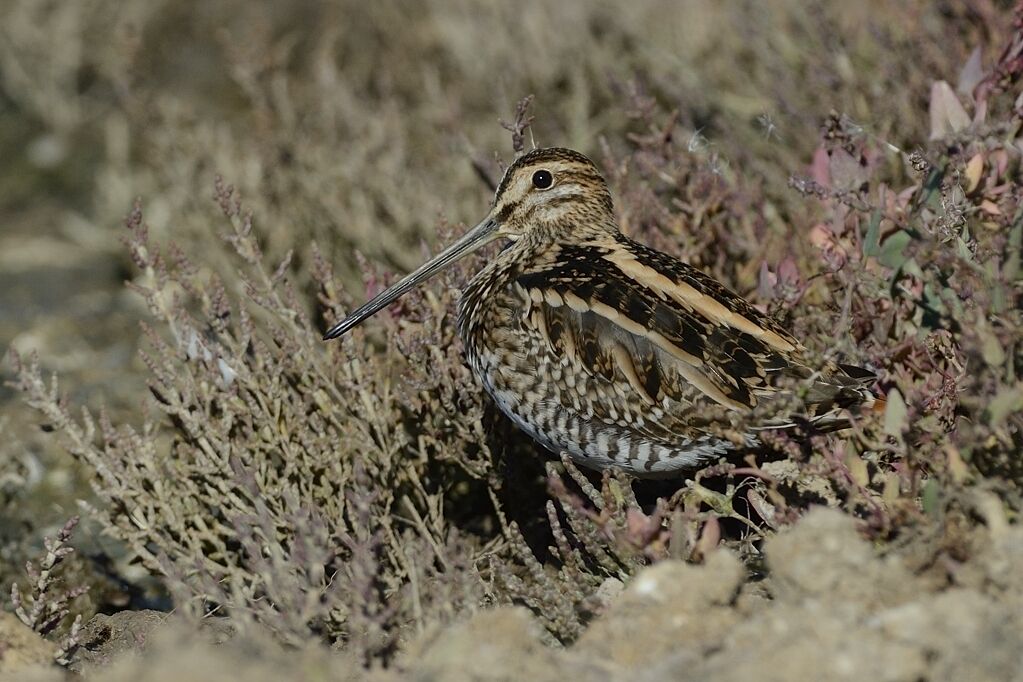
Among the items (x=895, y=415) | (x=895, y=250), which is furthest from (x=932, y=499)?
(x=895, y=250)

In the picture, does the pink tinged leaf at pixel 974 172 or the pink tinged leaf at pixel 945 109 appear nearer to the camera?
the pink tinged leaf at pixel 974 172

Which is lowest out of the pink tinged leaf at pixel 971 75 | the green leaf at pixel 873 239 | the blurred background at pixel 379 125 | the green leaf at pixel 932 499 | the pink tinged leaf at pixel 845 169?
the green leaf at pixel 932 499

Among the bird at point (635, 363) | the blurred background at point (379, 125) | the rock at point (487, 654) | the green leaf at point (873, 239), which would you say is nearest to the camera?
the rock at point (487, 654)

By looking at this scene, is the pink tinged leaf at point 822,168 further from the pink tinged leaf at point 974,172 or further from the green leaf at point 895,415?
the green leaf at point 895,415

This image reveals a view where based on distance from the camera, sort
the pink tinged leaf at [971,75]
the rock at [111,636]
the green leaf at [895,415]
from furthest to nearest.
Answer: the pink tinged leaf at [971,75] → the rock at [111,636] → the green leaf at [895,415]

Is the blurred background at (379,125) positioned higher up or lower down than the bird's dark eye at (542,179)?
higher up

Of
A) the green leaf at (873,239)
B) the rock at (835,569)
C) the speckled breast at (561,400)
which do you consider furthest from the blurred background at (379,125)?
the rock at (835,569)
